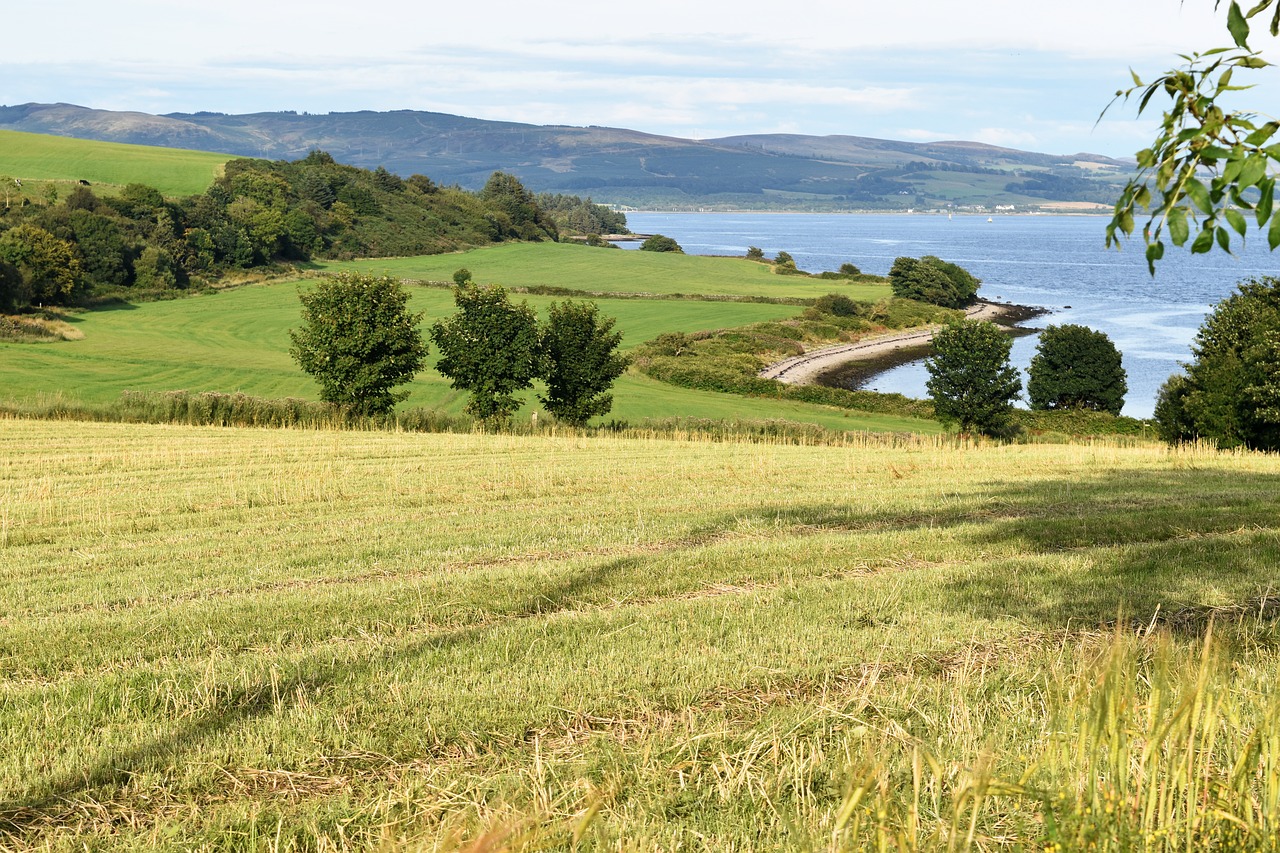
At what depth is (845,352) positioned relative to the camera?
369 ft

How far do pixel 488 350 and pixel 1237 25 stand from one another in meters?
49.2

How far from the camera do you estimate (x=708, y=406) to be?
7181cm

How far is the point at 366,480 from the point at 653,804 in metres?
17.7

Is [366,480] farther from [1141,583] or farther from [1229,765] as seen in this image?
[1229,765]

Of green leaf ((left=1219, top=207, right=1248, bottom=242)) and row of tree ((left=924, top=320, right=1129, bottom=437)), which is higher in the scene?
green leaf ((left=1219, top=207, right=1248, bottom=242))

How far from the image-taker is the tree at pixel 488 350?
52.3m

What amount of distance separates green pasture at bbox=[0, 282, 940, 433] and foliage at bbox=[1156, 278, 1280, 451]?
1776 cm

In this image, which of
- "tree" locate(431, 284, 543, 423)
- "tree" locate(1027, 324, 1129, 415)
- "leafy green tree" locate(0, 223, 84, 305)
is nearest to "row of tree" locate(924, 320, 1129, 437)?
"tree" locate(1027, 324, 1129, 415)

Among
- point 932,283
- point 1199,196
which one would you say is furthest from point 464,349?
point 932,283

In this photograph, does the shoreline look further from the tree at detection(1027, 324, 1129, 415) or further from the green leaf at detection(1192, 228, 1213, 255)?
the green leaf at detection(1192, 228, 1213, 255)

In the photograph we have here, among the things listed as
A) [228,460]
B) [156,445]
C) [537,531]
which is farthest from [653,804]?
[156,445]

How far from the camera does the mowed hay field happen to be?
4.55 m

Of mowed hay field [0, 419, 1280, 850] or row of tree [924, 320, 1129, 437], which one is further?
row of tree [924, 320, 1129, 437]

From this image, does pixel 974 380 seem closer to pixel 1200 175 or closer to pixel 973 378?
pixel 973 378
